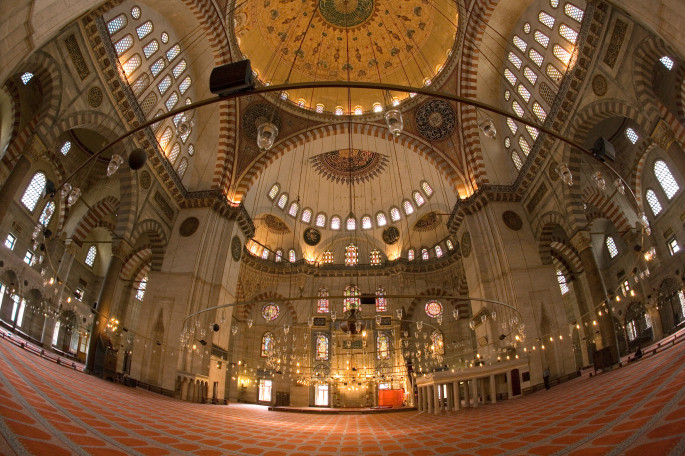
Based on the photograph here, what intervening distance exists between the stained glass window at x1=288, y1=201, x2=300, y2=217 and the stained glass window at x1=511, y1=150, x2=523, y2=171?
12671 millimetres

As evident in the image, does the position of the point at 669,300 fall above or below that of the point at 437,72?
below

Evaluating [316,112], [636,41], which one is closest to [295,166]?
[316,112]

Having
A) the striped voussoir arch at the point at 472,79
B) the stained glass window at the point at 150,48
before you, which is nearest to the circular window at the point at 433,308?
the striped voussoir arch at the point at 472,79

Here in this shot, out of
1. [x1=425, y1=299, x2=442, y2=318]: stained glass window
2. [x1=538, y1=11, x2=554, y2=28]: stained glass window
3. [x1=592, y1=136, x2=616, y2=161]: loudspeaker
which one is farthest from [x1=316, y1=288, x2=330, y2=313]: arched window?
[x1=592, y1=136, x2=616, y2=161]: loudspeaker

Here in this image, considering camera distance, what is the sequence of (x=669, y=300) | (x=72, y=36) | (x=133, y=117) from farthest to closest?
1. (x=669, y=300)
2. (x=133, y=117)
3. (x=72, y=36)

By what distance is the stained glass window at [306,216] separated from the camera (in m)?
24.4

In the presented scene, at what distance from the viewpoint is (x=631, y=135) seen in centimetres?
1434

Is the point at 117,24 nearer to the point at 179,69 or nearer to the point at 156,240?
the point at 179,69

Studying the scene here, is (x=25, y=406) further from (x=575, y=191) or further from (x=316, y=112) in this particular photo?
(x=316, y=112)

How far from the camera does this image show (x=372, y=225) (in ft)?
82.0

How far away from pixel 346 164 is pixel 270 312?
1035 cm

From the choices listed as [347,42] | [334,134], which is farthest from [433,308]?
[347,42]

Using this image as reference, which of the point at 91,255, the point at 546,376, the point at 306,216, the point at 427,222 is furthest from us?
the point at 306,216

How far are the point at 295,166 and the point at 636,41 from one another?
16.1m
